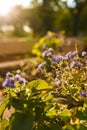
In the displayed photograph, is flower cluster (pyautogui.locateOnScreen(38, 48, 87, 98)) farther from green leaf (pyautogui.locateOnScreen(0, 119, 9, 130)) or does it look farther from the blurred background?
the blurred background

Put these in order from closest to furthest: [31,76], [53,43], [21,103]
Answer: [21,103] → [31,76] → [53,43]

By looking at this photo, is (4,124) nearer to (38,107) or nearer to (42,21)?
(38,107)

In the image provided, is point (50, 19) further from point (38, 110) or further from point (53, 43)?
point (38, 110)

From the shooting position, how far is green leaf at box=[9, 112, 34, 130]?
3.80m

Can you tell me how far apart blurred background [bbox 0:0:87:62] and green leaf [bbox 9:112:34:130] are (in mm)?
12527

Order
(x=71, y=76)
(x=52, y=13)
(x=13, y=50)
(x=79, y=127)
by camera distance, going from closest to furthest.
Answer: (x=79, y=127)
(x=71, y=76)
(x=13, y=50)
(x=52, y=13)

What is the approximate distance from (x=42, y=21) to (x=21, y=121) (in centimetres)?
4993

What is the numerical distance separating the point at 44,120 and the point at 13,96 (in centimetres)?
39

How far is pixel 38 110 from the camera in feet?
12.9

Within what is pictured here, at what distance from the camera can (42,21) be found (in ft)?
175

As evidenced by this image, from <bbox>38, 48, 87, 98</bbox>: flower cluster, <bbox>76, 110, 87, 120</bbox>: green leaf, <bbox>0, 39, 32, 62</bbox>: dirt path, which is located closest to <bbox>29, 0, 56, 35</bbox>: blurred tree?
<bbox>0, 39, 32, 62</bbox>: dirt path

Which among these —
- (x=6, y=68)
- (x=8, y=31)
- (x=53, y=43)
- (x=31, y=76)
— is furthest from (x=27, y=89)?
(x=8, y=31)

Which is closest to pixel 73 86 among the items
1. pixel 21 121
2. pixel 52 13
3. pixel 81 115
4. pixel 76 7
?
pixel 81 115

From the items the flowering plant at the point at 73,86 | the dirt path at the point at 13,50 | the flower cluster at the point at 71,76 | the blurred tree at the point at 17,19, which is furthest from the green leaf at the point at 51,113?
the blurred tree at the point at 17,19
